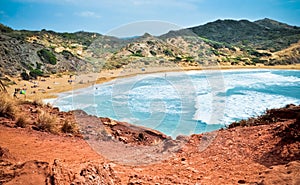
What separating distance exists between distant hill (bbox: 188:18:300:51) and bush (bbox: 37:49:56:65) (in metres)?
70.3

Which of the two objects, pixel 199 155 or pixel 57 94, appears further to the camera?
pixel 57 94

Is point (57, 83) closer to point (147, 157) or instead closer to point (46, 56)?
point (46, 56)

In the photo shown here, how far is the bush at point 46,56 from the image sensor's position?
38875mm

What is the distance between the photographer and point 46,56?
39875mm

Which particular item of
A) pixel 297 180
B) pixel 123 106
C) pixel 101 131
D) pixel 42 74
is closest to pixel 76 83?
pixel 42 74

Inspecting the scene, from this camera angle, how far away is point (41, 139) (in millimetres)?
6375

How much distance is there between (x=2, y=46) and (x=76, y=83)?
11.7m

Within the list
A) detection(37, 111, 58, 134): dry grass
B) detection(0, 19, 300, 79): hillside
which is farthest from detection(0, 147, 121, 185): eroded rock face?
detection(0, 19, 300, 79): hillside

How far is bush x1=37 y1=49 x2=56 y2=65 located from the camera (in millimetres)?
38875

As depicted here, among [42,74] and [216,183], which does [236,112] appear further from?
[42,74]

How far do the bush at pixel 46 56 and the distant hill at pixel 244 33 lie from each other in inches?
2767

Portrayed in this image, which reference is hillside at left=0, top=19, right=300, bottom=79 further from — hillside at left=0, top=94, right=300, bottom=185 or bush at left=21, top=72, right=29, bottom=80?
hillside at left=0, top=94, right=300, bottom=185

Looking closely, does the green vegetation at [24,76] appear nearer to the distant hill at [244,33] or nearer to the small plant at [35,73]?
the small plant at [35,73]

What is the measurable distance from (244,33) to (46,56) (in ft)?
329
